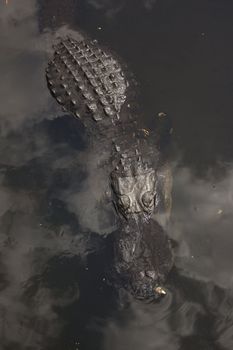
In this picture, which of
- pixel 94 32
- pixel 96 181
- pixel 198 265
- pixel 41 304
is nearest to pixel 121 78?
pixel 94 32

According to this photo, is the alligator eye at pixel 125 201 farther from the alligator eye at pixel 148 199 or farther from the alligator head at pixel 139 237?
the alligator eye at pixel 148 199

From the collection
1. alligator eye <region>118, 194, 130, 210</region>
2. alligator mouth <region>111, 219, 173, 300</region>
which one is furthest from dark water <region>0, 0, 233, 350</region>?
alligator eye <region>118, 194, 130, 210</region>

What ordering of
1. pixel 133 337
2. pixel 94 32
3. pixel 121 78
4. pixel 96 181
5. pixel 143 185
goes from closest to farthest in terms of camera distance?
1. pixel 133 337
2. pixel 143 185
3. pixel 96 181
4. pixel 121 78
5. pixel 94 32

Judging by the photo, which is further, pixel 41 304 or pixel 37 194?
pixel 37 194

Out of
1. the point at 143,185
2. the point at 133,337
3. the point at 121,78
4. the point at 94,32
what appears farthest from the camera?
the point at 94,32

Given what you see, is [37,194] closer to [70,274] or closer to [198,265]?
[70,274]

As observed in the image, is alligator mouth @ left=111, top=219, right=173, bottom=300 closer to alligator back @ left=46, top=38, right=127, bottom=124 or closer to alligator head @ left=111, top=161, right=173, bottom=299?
alligator head @ left=111, top=161, right=173, bottom=299
